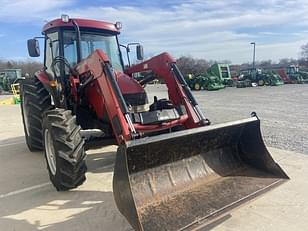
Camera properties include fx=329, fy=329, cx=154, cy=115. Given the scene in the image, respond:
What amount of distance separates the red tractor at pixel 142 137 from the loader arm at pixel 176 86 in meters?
0.01

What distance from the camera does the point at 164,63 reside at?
5.14 m

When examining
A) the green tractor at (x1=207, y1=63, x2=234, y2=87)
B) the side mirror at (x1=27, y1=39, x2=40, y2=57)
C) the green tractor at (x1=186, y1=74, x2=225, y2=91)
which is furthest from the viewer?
the green tractor at (x1=207, y1=63, x2=234, y2=87)

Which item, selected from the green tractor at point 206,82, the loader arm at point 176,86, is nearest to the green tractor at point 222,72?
the green tractor at point 206,82

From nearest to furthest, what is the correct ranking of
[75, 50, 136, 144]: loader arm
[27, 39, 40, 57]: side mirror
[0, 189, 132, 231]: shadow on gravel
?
[0, 189, 132, 231]: shadow on gravel < [75, 50, 136, 144]: loader arm < [27, 39, 40, 57]: side mirror

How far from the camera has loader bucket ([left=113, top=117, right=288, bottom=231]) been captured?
300cm

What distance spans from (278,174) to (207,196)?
3.34ft

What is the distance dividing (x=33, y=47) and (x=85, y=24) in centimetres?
118

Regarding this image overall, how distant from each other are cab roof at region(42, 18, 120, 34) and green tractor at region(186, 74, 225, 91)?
908 inches

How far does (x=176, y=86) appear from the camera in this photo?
4922mm

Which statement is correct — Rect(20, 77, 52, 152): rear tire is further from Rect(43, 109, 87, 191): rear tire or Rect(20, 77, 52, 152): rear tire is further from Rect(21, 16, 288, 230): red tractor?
Rect(43, 109, 87, 191): rear tire

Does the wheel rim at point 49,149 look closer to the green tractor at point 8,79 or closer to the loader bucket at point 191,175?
the loader bucket at point 191,175

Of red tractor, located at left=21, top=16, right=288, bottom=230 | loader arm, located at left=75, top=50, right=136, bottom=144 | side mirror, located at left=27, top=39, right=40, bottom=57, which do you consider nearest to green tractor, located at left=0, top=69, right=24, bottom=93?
side mirror, located at left=27, top=39, right=40, bottom=57

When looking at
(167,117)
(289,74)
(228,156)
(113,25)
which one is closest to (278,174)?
(228,156)

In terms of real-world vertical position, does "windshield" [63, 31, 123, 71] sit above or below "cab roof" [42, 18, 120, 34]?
below
